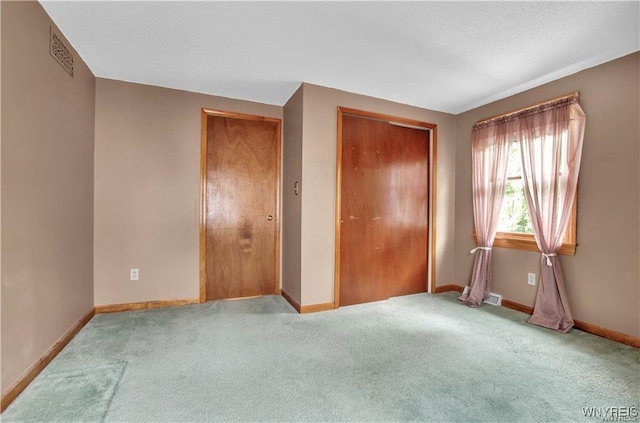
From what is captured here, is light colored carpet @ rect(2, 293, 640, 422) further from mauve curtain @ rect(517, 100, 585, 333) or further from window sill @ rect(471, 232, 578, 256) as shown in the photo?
window sill @ rect(471, 232, 578, 256)

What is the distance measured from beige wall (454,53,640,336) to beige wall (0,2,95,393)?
13.6 ft

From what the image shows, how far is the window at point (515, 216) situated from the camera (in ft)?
10.0

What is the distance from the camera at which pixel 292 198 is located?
10.7 ft

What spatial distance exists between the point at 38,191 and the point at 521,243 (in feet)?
13.6

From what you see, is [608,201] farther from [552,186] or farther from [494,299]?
[494,299]

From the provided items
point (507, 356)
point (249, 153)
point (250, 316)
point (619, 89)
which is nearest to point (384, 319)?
point (507, 356)

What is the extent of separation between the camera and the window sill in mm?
2656

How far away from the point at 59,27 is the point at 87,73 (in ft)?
2.02

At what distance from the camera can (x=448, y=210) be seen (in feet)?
12.6

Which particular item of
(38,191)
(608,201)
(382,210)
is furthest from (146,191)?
(608,201)

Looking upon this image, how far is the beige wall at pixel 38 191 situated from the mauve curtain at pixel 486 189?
378cm

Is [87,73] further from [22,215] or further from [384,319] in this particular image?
[384,319]

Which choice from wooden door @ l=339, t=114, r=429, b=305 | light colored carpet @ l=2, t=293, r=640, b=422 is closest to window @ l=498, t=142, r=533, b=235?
wooden door @ l=339, t=114, r=429, b=305

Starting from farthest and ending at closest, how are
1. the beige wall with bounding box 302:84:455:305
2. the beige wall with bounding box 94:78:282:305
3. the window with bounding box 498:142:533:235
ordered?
the window with bounding box 498:142:533:235
the beige wall with bounding box 302:84:455:305
the beige wall with bounding box 94:78:282:305
